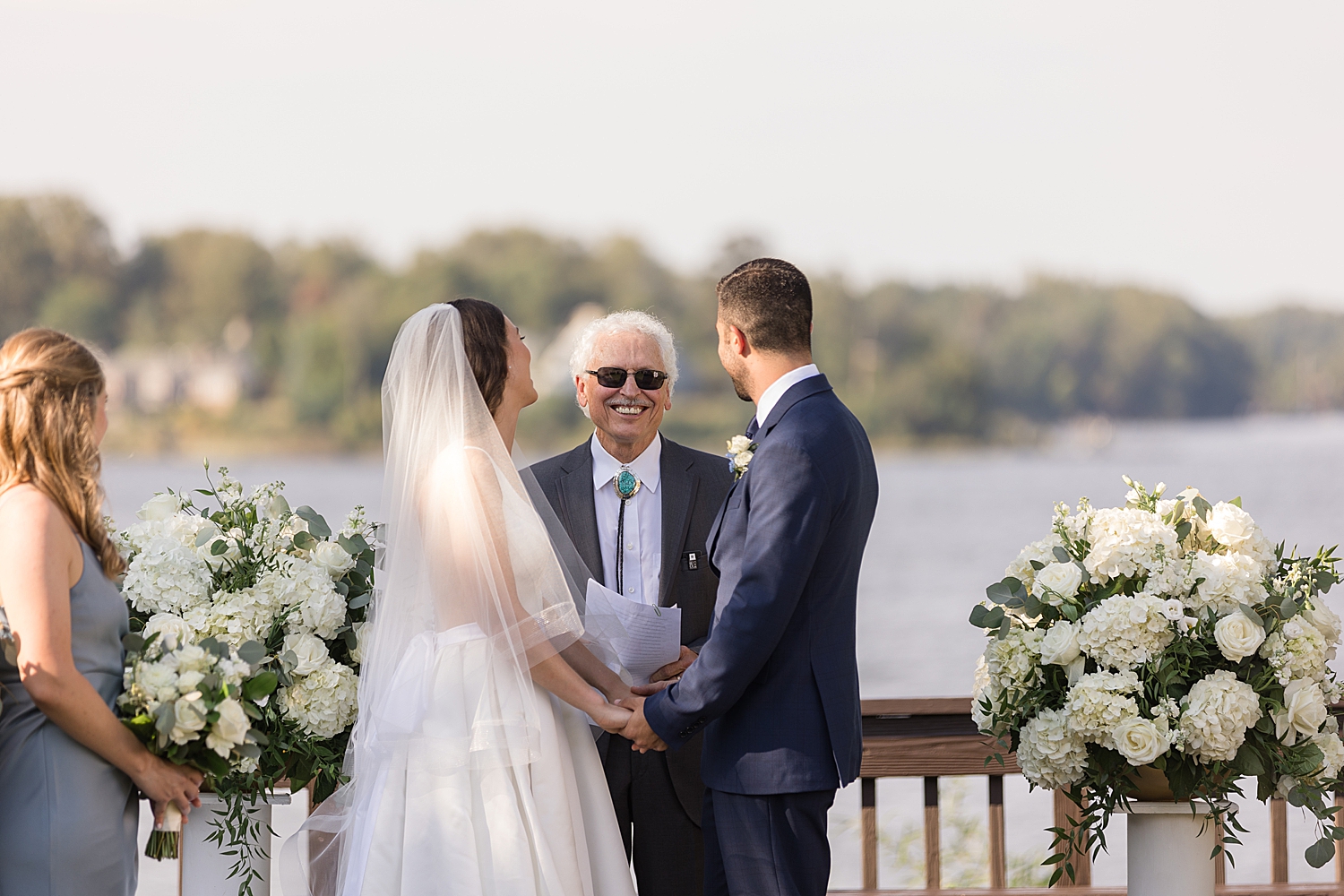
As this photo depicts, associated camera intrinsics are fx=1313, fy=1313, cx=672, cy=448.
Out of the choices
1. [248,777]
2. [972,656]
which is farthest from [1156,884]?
[972,656]

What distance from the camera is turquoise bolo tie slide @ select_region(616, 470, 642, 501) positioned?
3.76 metres

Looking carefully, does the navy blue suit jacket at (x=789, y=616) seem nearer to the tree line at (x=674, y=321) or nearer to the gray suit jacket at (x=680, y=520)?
the gray suit jacket at (x=680, y=520)

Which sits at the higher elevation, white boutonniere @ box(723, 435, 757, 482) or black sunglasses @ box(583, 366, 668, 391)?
black sunglasses @ box(583, 366, 668, 391)

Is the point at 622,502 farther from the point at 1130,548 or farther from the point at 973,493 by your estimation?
Answer: the point at 973,493

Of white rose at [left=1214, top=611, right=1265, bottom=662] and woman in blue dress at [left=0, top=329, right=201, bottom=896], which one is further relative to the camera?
white rose at [left=1214, top=611, right=1265, bottom=662]

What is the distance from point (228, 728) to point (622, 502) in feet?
4.51

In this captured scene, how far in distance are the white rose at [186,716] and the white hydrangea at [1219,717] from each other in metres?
2.12

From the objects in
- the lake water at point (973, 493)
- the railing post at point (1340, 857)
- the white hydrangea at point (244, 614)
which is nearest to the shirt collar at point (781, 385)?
the white hydrangea at point (244, 614)

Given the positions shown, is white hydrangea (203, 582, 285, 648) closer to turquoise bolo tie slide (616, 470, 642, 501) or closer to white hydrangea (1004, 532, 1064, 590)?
turquoise bolo tie slide (616, 470, 642, 501)

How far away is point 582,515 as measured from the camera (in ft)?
12.3

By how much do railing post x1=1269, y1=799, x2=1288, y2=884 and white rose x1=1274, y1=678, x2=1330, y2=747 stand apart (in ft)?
2.24

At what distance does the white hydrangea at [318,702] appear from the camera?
3117mm

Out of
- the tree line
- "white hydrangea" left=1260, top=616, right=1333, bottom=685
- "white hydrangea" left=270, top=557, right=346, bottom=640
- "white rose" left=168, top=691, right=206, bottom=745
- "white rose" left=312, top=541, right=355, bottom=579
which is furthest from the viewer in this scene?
the tree line

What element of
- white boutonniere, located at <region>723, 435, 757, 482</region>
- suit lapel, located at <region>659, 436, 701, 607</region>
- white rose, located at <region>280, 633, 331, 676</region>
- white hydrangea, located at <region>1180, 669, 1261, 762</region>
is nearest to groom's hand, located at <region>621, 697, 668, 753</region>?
suit lapel, located at <region>659, 436, 701, 607</region>
